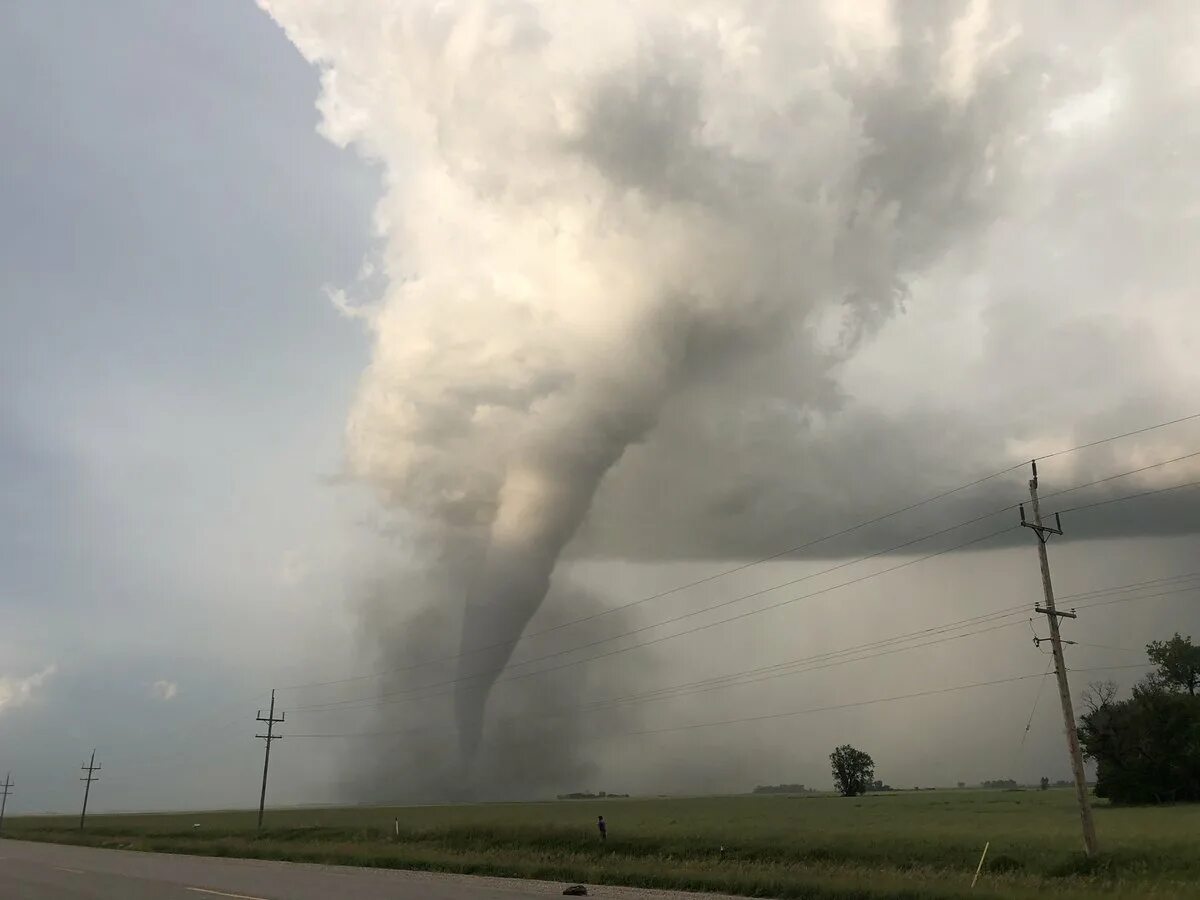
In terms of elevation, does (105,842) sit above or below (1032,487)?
below

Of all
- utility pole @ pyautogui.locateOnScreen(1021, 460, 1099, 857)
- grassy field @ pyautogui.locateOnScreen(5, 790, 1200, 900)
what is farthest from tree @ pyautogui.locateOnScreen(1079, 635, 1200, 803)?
utility pole @ pyautogui.locateOnScreen(1021, 460, 1099, 857)

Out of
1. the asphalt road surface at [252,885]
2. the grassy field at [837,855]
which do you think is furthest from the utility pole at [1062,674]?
the asphalt road surface at [252,885]

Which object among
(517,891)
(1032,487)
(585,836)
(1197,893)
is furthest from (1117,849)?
(585,836)

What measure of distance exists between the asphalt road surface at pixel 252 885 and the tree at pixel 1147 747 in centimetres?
8057

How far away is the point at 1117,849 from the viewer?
117ft

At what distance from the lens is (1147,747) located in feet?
282

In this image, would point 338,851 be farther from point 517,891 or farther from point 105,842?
point 105,842

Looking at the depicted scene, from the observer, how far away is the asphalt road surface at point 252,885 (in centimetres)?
2517

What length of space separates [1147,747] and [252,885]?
91.5 metres

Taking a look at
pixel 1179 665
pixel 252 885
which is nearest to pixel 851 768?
pixel 1179 665

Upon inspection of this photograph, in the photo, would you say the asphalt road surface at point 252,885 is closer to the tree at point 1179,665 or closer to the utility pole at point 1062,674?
the utility pole at point 1062,674

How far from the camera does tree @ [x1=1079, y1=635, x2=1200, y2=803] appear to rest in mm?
83750

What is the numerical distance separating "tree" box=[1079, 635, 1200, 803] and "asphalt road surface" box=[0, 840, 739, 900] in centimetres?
8057

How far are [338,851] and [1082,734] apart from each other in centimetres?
8032
